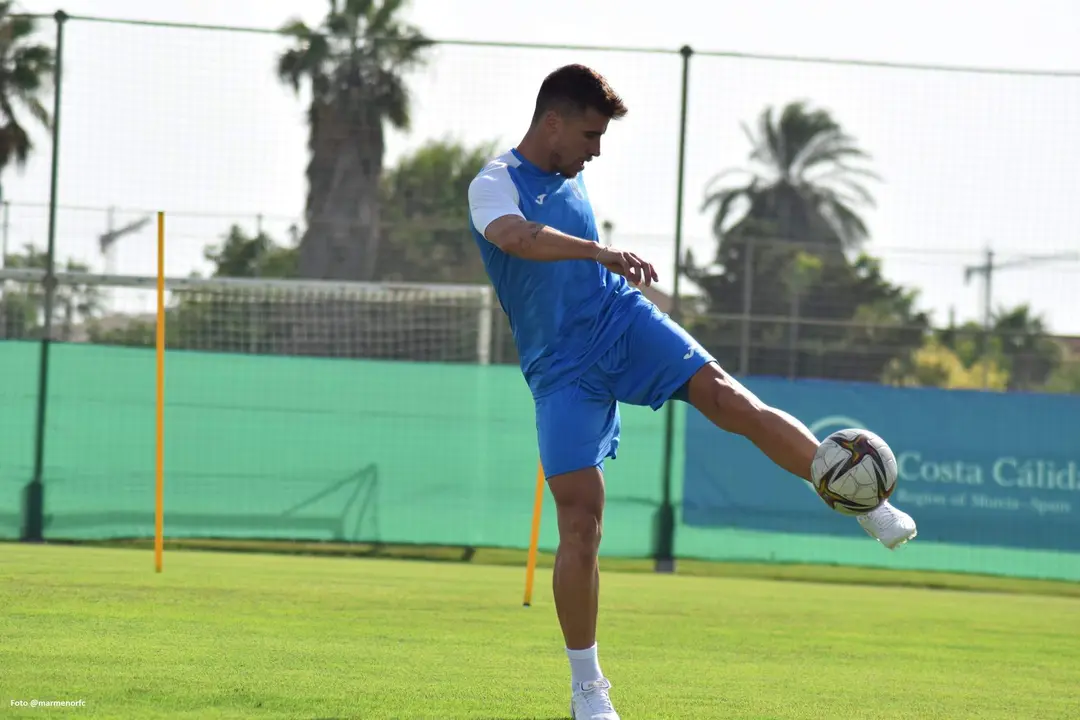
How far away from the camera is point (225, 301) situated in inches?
622

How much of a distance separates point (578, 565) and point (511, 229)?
105 cm

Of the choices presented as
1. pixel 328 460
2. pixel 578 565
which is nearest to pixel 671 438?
pixel 328 460

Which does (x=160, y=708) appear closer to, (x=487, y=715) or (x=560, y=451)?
(x=487, y=715)

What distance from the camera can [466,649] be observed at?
6105mm

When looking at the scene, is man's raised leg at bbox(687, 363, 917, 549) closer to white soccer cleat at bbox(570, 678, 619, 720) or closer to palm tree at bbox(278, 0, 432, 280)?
white soccer cleat at bbox(570, 678, 619, 720)

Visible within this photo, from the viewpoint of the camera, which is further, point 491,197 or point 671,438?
point 671,438

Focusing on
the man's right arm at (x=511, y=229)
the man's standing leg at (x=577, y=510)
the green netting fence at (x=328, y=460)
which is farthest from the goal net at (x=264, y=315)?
the man's standing leg at (x=577, y=510)

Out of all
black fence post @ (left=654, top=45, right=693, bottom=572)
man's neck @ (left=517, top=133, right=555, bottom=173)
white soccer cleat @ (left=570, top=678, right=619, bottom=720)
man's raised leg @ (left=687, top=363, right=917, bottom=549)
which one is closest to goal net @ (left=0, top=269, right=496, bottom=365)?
black fence post @ (left=654, top=45, right=693, bottom=572)

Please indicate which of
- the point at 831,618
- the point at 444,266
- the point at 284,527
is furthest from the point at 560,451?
the point at 444,266

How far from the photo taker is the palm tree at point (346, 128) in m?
14.6

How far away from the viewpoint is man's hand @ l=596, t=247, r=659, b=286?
14.7 feet

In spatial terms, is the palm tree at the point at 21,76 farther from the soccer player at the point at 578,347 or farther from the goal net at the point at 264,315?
the soccer player at the point at 578,347

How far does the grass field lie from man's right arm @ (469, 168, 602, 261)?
140cm

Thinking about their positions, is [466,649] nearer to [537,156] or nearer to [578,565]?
[578,565]
